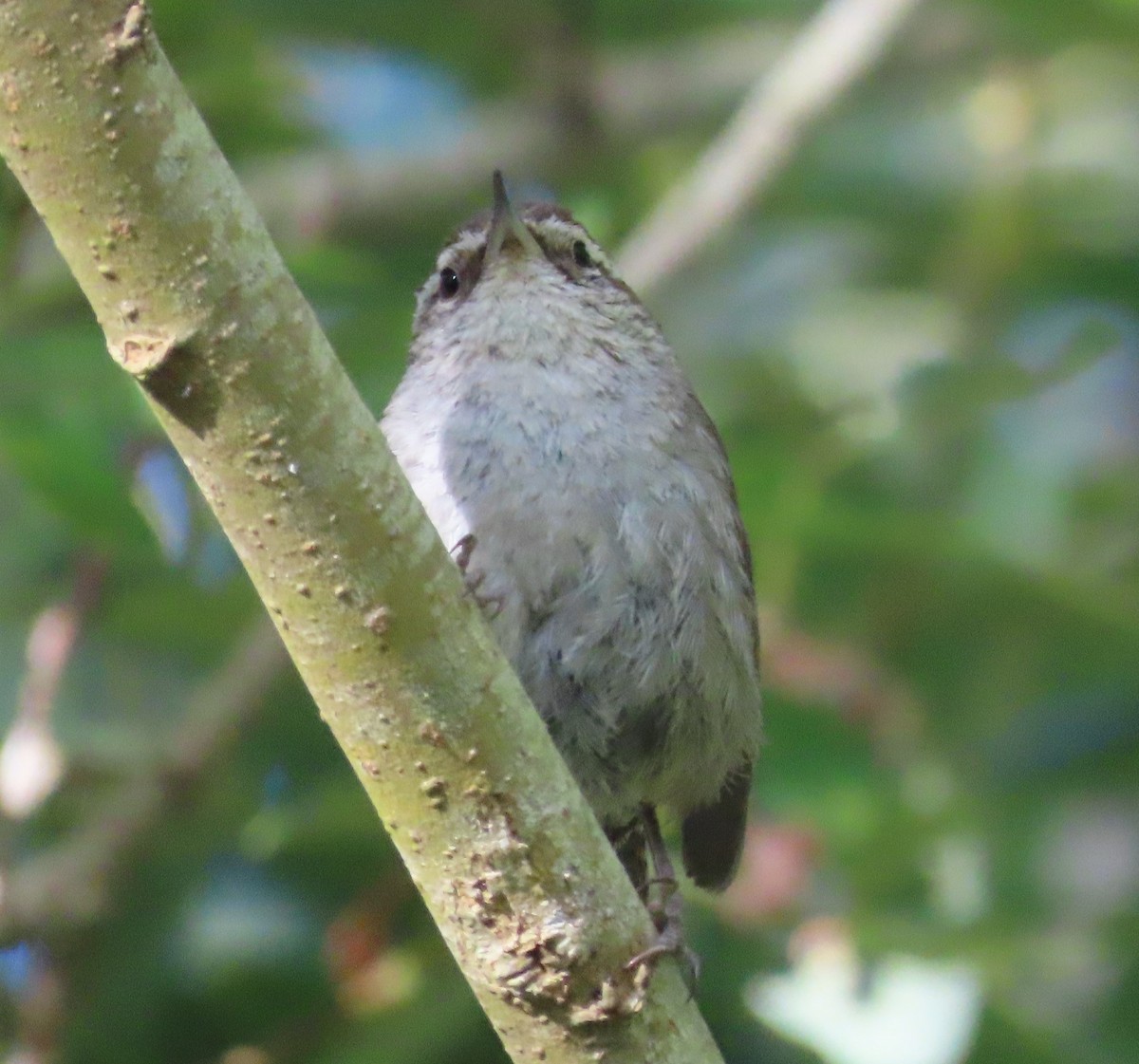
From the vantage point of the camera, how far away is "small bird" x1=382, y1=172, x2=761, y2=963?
4.05 meters

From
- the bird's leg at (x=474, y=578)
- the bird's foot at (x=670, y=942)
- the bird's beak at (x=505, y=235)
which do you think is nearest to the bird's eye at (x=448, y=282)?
the bird's beak at (x=505, y=235)

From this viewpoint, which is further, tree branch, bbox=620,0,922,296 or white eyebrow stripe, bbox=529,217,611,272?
tree branch, bbox=620,0,922,296

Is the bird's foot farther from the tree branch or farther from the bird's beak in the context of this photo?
the tree branch

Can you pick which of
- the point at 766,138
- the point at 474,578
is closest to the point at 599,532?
the point at 474,578

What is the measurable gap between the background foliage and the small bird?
435 mm

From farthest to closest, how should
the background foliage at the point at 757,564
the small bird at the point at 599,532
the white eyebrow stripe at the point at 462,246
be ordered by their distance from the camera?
the white eyebrow stripe at the point at 462,246
the background foliage at the point at 757,564
the small bird at the point at 599,532

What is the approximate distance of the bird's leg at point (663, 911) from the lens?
312cm

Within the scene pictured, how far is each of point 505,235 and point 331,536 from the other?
2185 millimetres

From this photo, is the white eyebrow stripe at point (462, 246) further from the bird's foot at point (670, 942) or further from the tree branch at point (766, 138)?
the bird's foot at point (670, 942)

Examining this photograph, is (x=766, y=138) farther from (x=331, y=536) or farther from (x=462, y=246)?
(x=331, y=536)

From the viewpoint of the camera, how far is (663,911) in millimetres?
4066

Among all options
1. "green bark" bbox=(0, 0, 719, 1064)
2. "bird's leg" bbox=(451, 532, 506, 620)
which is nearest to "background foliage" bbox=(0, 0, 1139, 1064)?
"bird's leg" bbox=(451, 532, 506, 620)

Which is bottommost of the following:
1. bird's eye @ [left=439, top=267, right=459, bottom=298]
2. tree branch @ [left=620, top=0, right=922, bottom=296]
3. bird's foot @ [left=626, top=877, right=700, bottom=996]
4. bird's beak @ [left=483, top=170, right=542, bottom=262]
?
bird's foot @ [left=626, top=877, right=700, bottom=996]

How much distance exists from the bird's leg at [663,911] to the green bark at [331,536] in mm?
39
